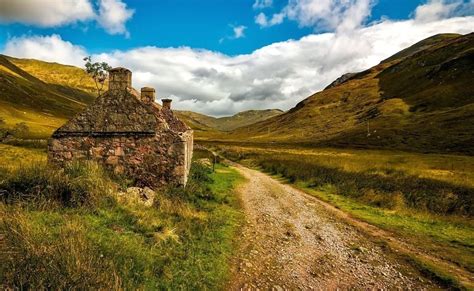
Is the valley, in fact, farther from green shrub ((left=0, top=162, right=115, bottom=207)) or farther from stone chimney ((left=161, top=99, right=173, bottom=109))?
stone chimney ((left=161, top=99, right=173, bottom=109))

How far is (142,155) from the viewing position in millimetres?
15719

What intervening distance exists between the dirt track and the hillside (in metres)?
71.5

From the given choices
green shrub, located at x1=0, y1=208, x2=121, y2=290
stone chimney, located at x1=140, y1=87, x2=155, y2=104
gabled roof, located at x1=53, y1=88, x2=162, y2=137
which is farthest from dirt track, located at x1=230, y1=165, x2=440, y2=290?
stone chimney, located at x1=140, y1=87, x2=155, y2=104

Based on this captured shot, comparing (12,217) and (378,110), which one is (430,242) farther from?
(378,110)

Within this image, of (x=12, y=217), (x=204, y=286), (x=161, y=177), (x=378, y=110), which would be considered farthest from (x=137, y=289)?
(x=378, y=110)

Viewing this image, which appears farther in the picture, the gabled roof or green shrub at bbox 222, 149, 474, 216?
green shrub at bbox 222, 149, 474, 216

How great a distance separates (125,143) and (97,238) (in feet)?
29.8

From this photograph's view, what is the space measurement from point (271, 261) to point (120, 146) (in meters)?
10.1

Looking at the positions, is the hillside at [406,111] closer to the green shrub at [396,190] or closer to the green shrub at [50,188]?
the green shrub at [396,190]

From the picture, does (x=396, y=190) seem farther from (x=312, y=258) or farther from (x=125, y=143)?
(x=125, y=143)

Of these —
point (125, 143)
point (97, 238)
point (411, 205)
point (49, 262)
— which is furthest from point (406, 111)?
point (49, 262)

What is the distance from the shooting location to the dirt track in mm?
7992

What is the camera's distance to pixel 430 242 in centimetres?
1137

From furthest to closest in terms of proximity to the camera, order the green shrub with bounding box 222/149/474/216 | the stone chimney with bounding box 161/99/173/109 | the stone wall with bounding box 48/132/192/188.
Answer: the stone chimney with bounding box 161/99/173/109
the green shrub with bounding box 222/149/474/216
the stone wall with bounding box 48/132/192/188
